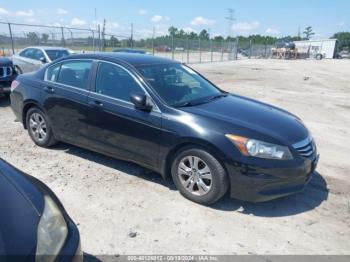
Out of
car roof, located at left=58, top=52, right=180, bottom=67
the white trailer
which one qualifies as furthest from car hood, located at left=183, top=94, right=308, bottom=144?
the white trailer

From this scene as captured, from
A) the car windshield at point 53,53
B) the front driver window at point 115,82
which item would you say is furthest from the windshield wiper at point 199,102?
the car windshield at point 53,53

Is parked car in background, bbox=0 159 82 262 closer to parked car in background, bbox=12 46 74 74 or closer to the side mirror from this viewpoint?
the side mirror

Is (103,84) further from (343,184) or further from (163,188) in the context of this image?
(343,184)

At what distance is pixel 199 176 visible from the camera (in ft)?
12.7

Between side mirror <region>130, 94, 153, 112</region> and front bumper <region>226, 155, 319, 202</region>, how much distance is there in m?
1.19

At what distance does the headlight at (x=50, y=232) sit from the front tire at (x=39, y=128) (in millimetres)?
3362

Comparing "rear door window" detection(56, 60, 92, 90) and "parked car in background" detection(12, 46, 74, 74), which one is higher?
"rear door window" detection(56, 60, 92, 90)

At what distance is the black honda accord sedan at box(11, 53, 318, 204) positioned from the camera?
3.65m

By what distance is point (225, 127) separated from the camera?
3.74 meters

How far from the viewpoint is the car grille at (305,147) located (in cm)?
383

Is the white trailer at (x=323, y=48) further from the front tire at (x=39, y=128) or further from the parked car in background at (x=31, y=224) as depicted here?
the parked car in background at (x=31, y=224)

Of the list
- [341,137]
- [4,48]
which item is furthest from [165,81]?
[4,48]

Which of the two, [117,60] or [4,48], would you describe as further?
[4,48]

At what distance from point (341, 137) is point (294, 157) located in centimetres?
402
